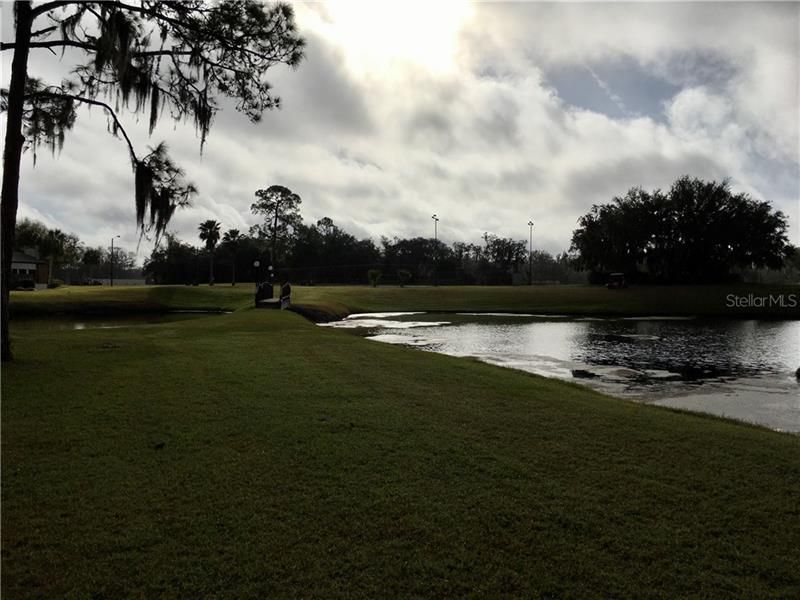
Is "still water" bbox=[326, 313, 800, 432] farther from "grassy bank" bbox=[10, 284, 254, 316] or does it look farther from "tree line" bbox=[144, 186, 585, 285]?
"tree line" bbox=[144, 186, 585, 285]

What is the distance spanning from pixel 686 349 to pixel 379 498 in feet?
76.6

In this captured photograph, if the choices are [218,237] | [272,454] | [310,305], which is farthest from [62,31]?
[218,237]

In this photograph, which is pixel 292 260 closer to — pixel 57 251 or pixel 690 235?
pixel 57 251

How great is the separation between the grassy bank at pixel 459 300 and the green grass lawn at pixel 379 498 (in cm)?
3487

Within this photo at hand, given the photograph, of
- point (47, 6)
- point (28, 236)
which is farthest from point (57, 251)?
point (47, 6)

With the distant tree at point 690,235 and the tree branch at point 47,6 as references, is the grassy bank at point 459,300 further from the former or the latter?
the tree branch at point 47,6

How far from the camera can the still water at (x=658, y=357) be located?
1303 centimetres

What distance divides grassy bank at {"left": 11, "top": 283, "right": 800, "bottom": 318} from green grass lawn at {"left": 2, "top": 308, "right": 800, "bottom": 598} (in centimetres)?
3487

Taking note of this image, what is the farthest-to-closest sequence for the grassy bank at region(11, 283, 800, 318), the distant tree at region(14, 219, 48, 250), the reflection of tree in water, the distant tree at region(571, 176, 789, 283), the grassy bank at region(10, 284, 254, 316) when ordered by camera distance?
the distant tree at region(14, 219, 48, 250) → the distant tree at region(571, 176, 789, 283) → the grassy bank at region(11, 283, 800, 318) → the grassy bank at region(10, 284, 254, 316) → the reflection of tree in water

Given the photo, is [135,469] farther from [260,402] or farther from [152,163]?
[152,163]

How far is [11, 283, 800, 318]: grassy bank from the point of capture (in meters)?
48.4

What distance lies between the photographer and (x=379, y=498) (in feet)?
16.3

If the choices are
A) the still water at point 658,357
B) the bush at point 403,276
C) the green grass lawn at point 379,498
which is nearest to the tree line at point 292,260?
the bush at point 403,276

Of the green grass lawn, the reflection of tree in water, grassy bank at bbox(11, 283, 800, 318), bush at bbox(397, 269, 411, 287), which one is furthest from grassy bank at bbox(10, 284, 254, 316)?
the green grass lawn
